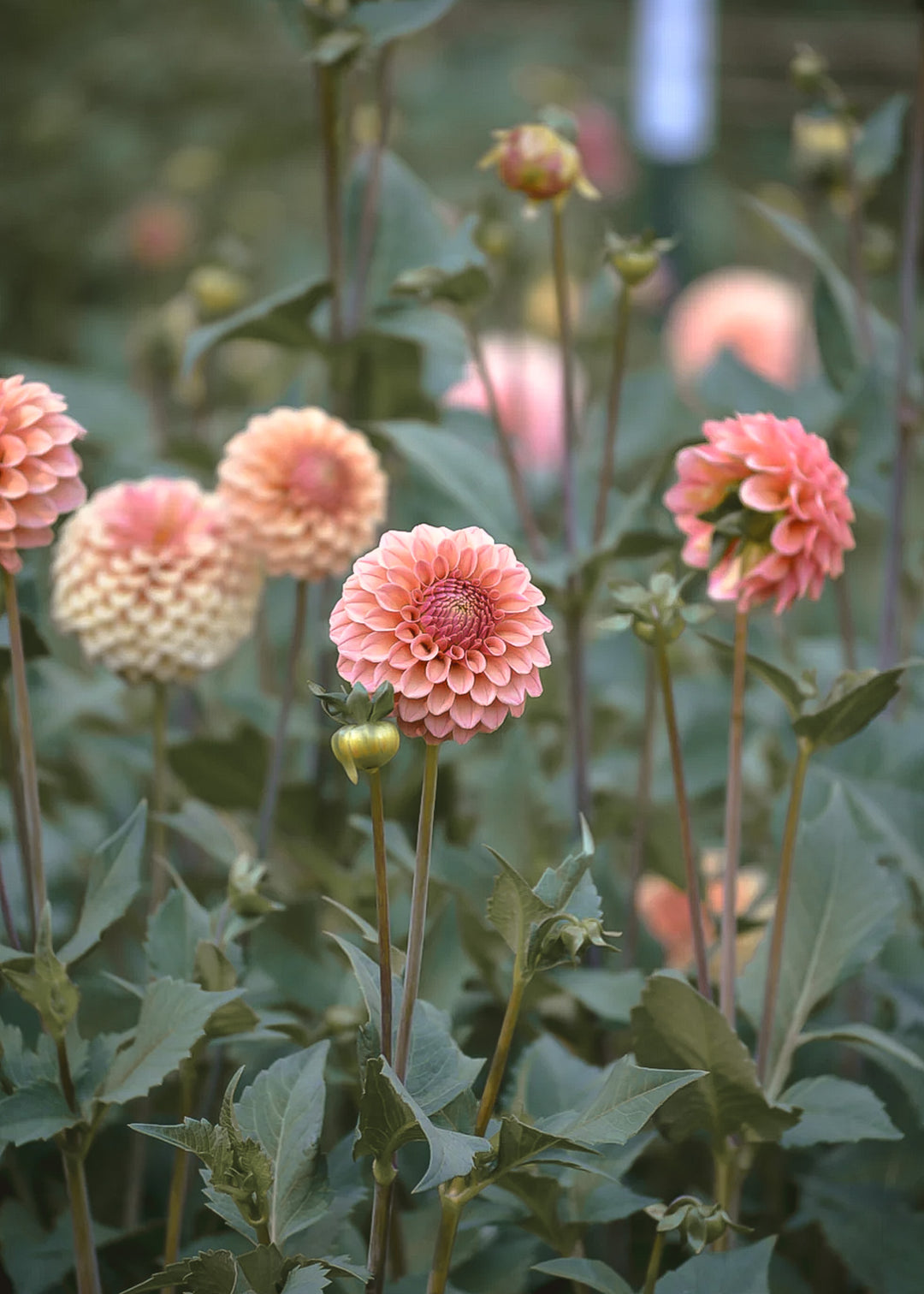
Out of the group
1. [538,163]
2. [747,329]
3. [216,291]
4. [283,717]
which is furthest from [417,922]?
[747,329]

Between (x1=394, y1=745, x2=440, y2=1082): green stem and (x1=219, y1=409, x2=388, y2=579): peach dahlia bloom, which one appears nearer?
(x1=394, y1=745, x2=440, y2=1082): green stem

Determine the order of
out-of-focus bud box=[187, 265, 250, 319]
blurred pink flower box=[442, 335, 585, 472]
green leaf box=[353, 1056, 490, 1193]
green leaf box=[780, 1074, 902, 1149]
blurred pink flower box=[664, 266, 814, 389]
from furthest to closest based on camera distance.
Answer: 1. blurred pink flower box=[664, 266, 814, 389]
2. blurred pink flower box=[442, 335, 585, 472]
3. out-of-focus bud box=[187, 265, 250, 319]
4. green leaf box=[780, 1074, 902, 1149]
5. green leaf box=[353, 1056, 490, 1193]

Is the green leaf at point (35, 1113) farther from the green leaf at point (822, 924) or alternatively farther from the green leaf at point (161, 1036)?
the green leaf at point (822, 924)

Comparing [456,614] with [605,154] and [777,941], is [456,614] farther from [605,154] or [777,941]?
[605,154]

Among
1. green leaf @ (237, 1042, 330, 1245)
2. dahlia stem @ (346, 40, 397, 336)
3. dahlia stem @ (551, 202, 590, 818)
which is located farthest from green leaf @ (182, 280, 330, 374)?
green leaf @ (237, 1042, 330, 1245)

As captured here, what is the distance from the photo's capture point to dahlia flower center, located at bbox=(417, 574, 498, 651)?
1.31 ft

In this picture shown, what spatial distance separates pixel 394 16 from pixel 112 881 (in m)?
0.46

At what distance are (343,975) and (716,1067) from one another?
20 cm

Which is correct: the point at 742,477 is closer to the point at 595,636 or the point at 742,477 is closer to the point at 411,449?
the point at 411,449

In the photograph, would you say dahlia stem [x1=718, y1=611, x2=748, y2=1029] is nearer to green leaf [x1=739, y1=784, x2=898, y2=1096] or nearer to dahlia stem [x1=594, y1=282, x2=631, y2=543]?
green leaf [x1=739, y1=784, x2=898, y2=1096]

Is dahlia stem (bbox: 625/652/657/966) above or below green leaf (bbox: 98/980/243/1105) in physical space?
below

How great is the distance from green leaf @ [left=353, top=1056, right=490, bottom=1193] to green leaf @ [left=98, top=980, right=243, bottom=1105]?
2.6 inches

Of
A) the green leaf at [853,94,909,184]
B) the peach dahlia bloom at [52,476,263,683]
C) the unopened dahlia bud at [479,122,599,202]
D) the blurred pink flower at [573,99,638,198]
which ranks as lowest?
the blurred pink flower at [573,99,638,198]

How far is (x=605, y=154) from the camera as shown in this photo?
2129mm
